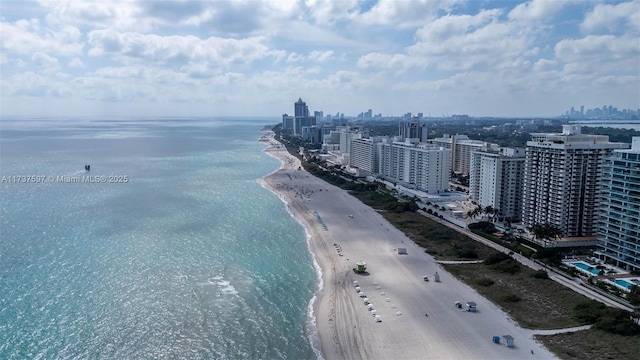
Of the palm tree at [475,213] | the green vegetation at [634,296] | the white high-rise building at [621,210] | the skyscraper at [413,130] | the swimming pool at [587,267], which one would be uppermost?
the skyscraper at [413,130]

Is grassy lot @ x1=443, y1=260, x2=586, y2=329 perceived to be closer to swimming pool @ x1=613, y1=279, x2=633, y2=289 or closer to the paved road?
the paved road

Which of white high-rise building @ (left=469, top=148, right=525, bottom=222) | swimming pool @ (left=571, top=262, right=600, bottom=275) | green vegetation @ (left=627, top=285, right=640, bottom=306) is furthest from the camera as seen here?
white high-rise building @ (left=469, top=148, right=525, bottom=222)

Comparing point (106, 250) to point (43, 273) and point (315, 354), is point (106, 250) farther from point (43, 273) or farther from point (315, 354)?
point (315, 354)

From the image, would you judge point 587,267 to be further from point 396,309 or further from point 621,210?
point 396,309

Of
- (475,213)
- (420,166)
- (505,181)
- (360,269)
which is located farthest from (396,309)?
(420,166)

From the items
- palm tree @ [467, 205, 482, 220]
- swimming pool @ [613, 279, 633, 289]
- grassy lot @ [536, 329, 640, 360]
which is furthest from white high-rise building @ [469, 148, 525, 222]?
grassy lot @ [536, 329, 640, 360]

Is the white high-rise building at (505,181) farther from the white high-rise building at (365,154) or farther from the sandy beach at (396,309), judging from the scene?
the white high-rise building at (365,154)

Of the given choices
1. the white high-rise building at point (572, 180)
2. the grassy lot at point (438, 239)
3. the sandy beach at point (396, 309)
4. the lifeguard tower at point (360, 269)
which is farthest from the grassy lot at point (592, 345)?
the white high-rise building at point (572, 180)
